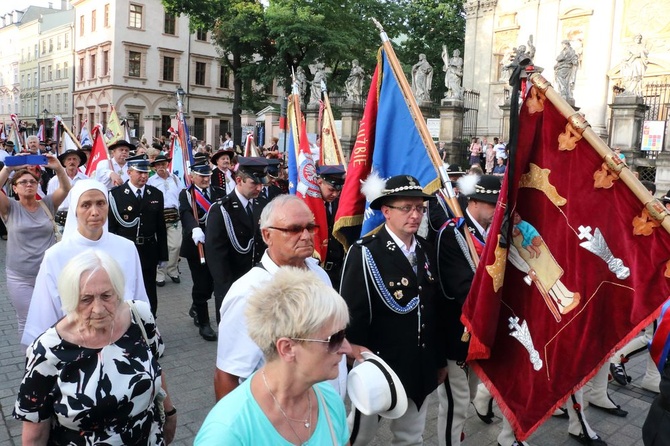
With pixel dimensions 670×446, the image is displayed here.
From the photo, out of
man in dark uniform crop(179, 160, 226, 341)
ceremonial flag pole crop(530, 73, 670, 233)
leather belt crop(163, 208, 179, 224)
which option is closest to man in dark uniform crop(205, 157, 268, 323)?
man in dark uniform crop(179, 160, 226, 341)

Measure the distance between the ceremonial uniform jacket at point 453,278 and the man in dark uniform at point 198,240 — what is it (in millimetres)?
3642

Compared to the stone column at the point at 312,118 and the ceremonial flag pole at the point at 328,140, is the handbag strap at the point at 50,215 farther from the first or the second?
the stone column at the point at 312,118

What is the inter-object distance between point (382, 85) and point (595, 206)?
86.6 inches

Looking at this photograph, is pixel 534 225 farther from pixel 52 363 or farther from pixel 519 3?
pixel 519 3

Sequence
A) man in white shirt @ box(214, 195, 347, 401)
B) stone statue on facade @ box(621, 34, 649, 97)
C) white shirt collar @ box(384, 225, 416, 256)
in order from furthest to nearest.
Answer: stone statue on facade @ box(621, 34, 649, 97) → white shirt collar @ box(384, 225, 416, 256) → man in white shirt @ box(214, 195, 347, 401)

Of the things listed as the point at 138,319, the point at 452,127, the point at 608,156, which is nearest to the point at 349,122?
the point at 452,127

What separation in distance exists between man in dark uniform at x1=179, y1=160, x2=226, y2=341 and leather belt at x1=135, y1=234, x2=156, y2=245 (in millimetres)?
483

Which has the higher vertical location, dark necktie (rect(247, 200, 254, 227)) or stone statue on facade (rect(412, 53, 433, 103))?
stone statue on facade (rect(412, 53, 433, 103))

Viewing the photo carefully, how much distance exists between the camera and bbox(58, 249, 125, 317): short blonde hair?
2.69 metres

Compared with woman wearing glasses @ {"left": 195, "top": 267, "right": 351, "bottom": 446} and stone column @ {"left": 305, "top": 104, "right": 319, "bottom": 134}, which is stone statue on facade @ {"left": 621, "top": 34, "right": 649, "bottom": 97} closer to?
stone column @ {"left": 305, "top": 104, "right": 319, "bottom": 134}

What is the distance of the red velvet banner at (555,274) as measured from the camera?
3.20 metres

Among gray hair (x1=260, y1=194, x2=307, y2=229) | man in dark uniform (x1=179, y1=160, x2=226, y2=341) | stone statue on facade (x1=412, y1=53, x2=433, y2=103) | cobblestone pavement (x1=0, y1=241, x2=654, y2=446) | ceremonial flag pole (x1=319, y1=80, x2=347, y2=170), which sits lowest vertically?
cobblestone pavement (x1=0, y1=241, x2=654, y2=446)

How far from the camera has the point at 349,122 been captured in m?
27.1

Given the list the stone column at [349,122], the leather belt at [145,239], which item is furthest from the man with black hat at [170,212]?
the stone column at [349,122]
